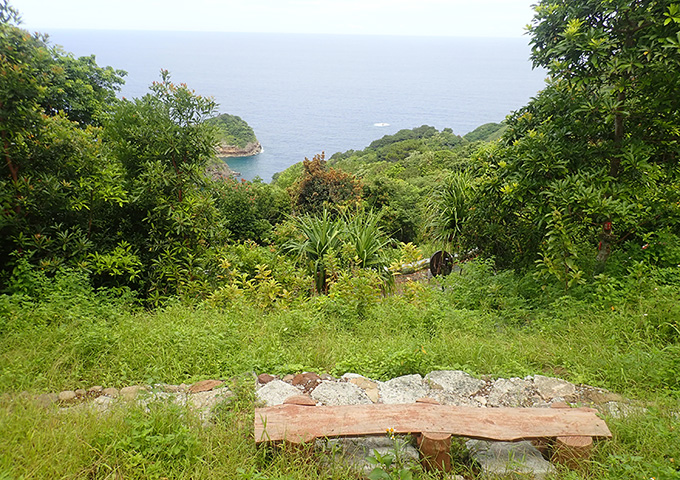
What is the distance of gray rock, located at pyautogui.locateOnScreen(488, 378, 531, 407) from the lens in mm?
2631

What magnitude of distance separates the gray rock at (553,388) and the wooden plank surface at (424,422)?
1.13ft

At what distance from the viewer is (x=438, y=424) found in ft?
7.03

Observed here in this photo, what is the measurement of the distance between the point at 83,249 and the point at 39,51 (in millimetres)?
1928

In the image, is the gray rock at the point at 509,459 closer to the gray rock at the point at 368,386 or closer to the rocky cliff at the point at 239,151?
the gray rock at the point at 368,386

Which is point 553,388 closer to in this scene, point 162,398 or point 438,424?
point 438,424

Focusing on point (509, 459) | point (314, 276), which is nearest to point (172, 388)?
point (509, 459)

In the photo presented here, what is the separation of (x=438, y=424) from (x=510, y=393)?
84 centimetres

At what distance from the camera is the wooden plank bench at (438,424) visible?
2082 mm

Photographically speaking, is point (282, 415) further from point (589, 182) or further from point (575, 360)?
point (589, 182)

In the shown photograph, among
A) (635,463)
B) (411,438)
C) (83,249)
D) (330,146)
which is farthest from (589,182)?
(330,146)

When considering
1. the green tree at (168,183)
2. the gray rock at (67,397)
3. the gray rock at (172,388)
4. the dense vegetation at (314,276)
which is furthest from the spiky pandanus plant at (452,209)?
the gray rock at (67,397)

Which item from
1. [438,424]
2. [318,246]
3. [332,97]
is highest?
[332,97]

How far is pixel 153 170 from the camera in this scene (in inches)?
183

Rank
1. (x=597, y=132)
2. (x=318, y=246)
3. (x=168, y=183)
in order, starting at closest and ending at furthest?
(x=597, y=132) < (x=168, y=183) < (x=318, y=246)
